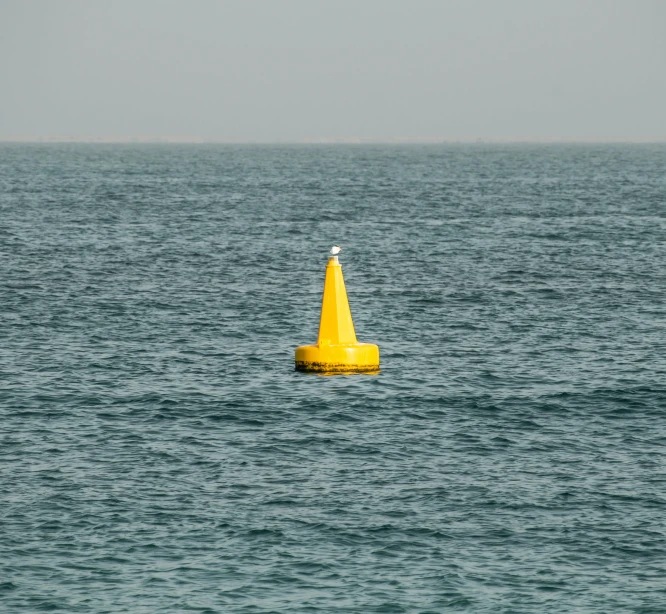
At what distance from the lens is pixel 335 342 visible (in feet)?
89.6

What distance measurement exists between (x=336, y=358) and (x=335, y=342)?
373mm

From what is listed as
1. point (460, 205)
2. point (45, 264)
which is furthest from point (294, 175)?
point (45, 264)

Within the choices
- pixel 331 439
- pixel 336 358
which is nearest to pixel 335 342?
pixel 336 358

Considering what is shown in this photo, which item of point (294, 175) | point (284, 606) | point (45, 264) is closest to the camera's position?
point (284, 606)

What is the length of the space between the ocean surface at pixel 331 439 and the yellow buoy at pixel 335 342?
0.75 meters

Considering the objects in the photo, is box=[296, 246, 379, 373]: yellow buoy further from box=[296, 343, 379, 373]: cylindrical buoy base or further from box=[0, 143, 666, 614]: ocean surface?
box=[0, 143, 666, 614]: ocean surface

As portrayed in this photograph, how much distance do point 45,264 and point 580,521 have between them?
35934 mm

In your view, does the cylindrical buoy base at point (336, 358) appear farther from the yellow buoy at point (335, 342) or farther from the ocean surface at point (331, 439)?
the ocean surface at point (331, 439)

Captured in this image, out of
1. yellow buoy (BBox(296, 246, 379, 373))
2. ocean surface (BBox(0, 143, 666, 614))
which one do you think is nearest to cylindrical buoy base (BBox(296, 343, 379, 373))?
yellow buoy (BBox(296, 246, 379, 373))

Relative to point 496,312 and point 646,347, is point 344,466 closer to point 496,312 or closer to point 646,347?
point 646,347

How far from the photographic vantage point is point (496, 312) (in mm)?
40531

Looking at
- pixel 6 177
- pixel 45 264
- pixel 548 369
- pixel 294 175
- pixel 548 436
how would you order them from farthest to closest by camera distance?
pixel 294 175, pixel 6 177, pixel 45 264, pixel 548 369, pixel 548 436

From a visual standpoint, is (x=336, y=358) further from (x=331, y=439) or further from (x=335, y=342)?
(x=331, y=439)

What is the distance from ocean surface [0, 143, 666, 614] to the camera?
1759cm
